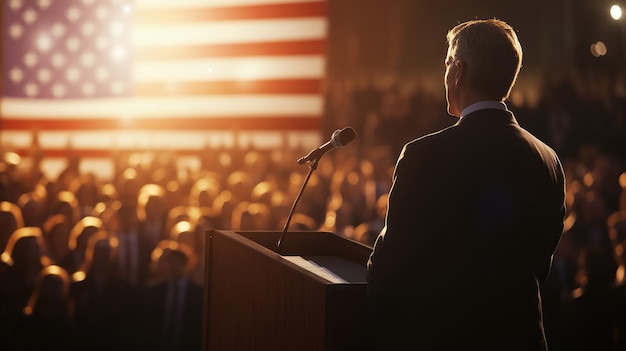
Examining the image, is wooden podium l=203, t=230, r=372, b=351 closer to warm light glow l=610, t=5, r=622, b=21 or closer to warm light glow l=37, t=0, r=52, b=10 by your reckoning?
warm light glow l=610, t=5, r=622, b=21

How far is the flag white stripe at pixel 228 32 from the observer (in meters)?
9.73

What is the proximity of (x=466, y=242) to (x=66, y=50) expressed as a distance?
29.1 ft

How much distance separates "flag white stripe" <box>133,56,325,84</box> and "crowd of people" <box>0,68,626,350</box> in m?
0.94

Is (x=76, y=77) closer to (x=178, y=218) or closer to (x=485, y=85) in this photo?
(x=178, y=218)


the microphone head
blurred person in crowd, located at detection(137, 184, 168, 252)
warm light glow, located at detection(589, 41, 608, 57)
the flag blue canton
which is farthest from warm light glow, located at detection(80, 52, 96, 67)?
the microphone head

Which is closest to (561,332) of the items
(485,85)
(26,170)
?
(485,85)

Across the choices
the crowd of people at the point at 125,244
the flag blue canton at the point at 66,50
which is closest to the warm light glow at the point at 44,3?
the flag blue canton at the point at 66,50

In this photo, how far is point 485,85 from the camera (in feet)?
6.15

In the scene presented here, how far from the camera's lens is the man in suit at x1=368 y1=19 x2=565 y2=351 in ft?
5.73

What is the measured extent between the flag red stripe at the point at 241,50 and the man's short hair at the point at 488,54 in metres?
7.89

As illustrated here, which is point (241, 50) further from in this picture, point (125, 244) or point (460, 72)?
point (460, 72)

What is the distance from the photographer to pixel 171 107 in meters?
10.2

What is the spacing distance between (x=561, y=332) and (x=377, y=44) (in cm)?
770

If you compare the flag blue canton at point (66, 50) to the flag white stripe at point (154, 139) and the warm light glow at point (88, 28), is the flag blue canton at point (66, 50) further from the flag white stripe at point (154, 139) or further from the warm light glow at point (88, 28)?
the flag white stripe at point (154, 139)
